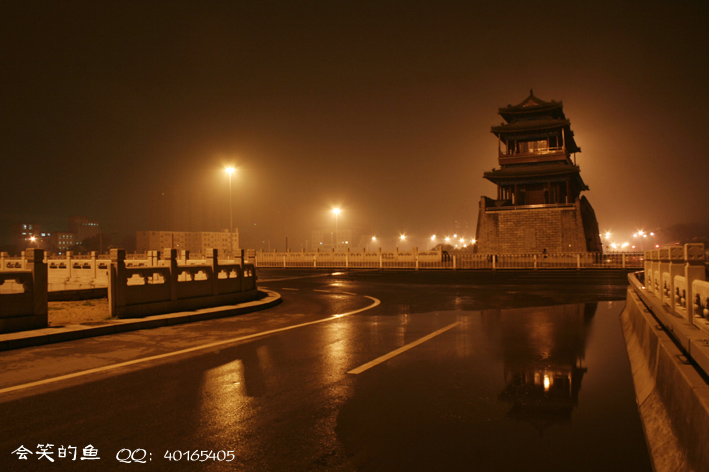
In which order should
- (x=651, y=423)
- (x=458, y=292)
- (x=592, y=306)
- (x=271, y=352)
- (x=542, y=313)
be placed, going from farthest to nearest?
(x=458, y=292)
(x=592, y=306)
(x=542, y=313)
(x=271, y=352)
(x=651, y=423)

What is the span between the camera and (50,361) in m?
6.57

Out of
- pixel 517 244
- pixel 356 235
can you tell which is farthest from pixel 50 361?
pixel 356 235

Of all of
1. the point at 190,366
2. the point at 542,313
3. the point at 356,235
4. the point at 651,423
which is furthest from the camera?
the point at 356,235

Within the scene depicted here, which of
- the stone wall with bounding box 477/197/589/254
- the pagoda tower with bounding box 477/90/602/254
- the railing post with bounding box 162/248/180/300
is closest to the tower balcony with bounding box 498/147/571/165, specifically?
the pagoda tower with bounding box 477/90/602/254

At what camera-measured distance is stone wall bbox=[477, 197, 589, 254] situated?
46406mm

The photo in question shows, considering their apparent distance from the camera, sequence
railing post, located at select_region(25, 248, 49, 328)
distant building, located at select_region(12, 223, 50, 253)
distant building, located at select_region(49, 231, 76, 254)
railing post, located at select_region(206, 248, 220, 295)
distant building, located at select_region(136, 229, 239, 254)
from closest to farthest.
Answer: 1. railing post, located at select_region(25, 248, 49, 328)
2. railing post, located at select_region(206, 248, 220, 295)
3. distant building, located at select_region(136, 229, 239, 254)
4. distant building, located at select_region(12, 223, 50, 253)
5. distant building, located at select_region(49, 231, 76, 254)

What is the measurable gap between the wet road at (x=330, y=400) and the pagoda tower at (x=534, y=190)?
1641 inches

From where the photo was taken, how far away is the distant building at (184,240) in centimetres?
8369

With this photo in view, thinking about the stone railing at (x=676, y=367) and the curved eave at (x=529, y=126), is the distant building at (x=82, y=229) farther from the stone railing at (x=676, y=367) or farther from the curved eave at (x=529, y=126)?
the stone railing at (x=676, y=367)

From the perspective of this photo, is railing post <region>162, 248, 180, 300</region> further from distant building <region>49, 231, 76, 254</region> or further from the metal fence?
distant building <region>49, 231, 76, 254</region>

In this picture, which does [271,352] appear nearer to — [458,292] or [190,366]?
[190,366]

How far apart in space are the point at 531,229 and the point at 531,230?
0.11m

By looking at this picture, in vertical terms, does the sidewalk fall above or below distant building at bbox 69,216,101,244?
below

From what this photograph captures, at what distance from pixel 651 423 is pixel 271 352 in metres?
5.12
